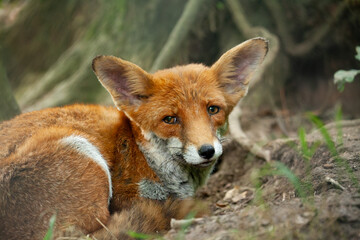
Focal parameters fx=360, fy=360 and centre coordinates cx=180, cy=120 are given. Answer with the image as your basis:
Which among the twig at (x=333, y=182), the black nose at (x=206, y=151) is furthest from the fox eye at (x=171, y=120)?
the twig at (x=333, y=182)

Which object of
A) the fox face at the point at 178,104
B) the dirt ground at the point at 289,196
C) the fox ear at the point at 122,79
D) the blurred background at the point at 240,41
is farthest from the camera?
the blurred background at the point at 240,41

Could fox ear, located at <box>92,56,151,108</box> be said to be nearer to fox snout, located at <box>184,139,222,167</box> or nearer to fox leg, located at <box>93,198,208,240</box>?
fox snout, located at <box>184,139,222,167</box>

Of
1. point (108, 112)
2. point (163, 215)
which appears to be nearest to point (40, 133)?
point (108, 112)

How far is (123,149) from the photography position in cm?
444

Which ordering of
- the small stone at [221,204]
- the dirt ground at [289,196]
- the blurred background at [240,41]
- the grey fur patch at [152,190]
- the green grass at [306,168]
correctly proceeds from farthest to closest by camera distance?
the blurred background at [240,41]
the small stone at [221,204]
the grey fur patch at [152,190]
the green grass at [306,168]
the dirt ground at [289,196]

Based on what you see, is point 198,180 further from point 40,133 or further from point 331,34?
point 331,34

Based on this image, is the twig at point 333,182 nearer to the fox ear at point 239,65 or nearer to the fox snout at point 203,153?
the fox snout at point 203,153

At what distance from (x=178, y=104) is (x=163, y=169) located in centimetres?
85

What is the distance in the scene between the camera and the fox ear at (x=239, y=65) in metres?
4.41

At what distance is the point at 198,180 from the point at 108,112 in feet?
4.95

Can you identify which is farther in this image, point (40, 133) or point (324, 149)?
point (324, 149)

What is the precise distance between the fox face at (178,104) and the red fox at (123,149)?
12 millimetres

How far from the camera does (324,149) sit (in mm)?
4570

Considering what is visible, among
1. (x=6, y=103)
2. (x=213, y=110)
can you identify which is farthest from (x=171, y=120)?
(x=6, y=103)
